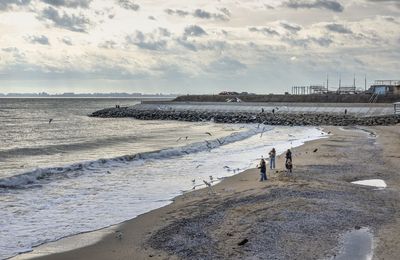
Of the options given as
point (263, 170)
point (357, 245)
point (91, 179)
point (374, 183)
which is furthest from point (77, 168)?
point (357, 245)

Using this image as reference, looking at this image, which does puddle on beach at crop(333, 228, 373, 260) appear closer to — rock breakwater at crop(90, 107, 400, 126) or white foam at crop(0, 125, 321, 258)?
white foam at crop(0, 125, 321, 258)

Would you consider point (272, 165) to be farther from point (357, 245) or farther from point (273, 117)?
point (273, 117)

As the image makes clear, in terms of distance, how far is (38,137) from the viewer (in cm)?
5541

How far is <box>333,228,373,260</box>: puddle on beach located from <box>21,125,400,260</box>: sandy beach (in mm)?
155

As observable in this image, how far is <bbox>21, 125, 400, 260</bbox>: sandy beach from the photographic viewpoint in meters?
13.0

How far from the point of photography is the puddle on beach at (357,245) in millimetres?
12312

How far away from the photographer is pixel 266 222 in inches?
607

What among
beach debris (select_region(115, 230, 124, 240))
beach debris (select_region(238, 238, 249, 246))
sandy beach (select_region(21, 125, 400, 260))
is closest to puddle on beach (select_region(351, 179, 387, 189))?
sandy beach (select_region(21, 125, 400, 260))

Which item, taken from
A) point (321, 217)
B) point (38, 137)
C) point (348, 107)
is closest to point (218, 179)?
point (321, 217)

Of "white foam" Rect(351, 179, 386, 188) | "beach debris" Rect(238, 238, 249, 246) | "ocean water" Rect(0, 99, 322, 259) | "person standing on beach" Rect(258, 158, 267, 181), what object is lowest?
"ocean water" Rect(0, 99, 322, 259)

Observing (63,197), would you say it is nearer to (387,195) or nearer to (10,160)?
(387,195)

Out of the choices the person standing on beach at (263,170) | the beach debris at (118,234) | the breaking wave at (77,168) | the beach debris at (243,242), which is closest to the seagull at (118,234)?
the beach debris at (118,234)

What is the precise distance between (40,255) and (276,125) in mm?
61781

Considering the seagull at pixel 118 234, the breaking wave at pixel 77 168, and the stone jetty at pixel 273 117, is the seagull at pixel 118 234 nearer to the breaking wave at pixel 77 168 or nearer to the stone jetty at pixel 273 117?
the breaking wave at pixel 77 168
